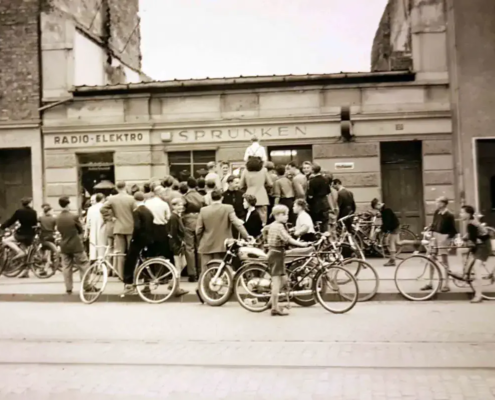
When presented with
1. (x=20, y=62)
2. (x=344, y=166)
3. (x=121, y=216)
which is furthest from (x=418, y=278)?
(x=20, y=62)

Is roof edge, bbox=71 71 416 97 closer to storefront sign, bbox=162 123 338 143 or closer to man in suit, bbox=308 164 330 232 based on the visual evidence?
storefront sign, bbox=162 123 338 143

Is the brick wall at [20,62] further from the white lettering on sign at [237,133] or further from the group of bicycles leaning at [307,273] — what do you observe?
the group of bicycles leaning at [307,273]

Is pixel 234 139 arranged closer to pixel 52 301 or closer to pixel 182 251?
pixel 182 251

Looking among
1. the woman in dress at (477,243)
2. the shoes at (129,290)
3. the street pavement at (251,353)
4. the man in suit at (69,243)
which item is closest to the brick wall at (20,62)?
the man in suit at (69,243)

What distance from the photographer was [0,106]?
20719 millimetres

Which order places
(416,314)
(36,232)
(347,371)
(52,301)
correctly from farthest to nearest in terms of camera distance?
(36,232) → (52,301) → (416,314) → (347,371)

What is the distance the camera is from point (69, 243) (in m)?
13.5

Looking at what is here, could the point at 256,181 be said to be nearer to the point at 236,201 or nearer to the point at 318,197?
the point at 236,201

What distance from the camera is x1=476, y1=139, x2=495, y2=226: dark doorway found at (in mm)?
19109

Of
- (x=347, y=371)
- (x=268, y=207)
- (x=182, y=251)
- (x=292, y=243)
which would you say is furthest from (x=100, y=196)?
(x=347, y=371)

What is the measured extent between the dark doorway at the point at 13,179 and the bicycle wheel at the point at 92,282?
8.51m

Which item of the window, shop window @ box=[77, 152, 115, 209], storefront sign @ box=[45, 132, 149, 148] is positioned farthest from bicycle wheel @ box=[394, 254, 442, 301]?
shop window @ box=[77, 152, 115, 209]

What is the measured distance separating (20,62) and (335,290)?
1363cm

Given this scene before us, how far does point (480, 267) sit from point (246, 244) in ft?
14.1
